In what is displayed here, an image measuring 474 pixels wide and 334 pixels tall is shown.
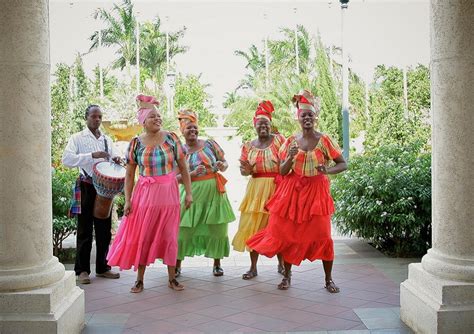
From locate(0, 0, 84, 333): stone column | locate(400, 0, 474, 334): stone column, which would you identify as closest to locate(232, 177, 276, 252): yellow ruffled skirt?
locate(400, 0, 474, 334): stone column

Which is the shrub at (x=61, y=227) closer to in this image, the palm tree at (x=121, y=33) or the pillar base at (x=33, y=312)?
the pillar base at (x=33, y=312)

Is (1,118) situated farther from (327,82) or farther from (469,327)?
(327,82)

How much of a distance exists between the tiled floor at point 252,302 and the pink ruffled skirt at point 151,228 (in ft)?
1.14

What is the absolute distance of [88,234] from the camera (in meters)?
6.92

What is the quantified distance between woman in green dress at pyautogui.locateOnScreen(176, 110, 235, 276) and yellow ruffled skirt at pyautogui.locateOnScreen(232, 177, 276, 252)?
0.15m

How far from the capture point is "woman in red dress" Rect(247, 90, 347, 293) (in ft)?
20.4

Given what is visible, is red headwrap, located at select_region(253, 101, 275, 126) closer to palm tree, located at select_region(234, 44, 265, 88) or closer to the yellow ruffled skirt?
the yellow ruffled skirt

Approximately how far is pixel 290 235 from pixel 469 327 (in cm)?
223

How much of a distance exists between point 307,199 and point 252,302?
3.63 ft

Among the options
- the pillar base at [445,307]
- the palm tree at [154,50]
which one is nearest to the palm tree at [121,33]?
the palm tree at [154,50]

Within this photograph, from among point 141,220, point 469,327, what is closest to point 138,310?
point 141,220

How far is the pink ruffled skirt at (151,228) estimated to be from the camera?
630cm

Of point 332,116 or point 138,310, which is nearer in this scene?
point 138,310

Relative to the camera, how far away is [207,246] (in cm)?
713
